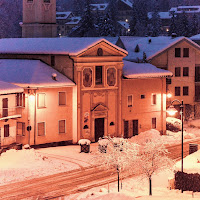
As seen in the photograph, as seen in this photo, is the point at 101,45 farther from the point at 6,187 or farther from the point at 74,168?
the point at 6,187

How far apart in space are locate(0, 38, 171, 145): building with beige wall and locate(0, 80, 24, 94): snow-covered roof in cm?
138

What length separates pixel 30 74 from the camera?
54.4 meters

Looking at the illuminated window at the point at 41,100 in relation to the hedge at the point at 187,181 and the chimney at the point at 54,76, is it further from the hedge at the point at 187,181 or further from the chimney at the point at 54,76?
the hedge at the point at 187,181

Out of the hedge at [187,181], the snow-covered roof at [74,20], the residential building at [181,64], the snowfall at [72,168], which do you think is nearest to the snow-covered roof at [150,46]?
the residential building at [181,64]

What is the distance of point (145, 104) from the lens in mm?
61875

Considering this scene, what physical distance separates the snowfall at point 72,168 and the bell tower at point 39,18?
18498 millimetres

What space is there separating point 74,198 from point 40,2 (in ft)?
111

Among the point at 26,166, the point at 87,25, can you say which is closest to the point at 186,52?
A: the point at 26,166

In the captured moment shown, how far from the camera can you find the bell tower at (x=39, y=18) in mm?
66812

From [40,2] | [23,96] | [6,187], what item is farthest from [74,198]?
[40,2]

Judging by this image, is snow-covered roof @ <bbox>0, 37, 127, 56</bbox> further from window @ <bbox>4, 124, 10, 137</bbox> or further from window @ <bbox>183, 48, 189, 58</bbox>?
window @ <bbox>183, 48, 189, 58</bbox>

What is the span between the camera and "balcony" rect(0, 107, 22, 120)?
5051 centimetres

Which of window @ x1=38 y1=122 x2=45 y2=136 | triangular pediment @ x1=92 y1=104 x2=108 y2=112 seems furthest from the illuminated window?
triangular pediment @ x1=92 y1=104 x2=108 y2=112

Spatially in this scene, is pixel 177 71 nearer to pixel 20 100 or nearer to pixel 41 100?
pixel 41 100
